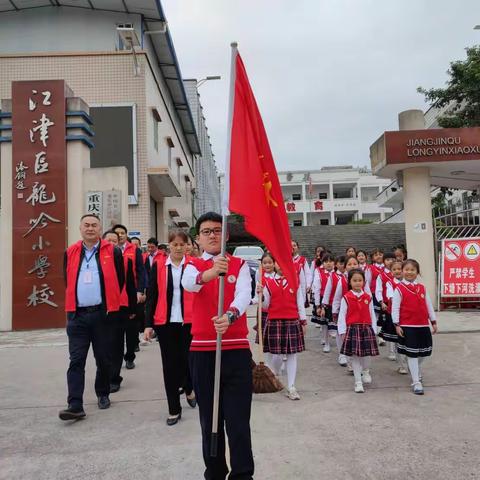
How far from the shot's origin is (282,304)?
5.50 meters

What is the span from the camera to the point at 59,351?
7.79 m

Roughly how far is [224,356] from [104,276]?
7.44 ft

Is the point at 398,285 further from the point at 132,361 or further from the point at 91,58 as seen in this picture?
the point at 91,58

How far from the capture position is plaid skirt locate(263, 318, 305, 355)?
5316 millimetres

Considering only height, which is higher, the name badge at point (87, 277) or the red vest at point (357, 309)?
the name badge at point (87, 277)

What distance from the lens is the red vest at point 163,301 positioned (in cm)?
451

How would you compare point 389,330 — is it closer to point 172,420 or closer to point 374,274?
point 374,274

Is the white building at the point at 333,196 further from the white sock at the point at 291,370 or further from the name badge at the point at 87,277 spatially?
the name badge at the point at 87,277

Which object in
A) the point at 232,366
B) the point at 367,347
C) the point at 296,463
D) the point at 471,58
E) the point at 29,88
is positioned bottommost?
the point at 296,463

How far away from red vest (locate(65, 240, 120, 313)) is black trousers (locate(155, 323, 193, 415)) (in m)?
0.56

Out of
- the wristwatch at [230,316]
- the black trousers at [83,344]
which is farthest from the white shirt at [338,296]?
the wristwatch at [230,316]

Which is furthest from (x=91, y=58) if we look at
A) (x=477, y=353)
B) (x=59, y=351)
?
(x=477, y=353)

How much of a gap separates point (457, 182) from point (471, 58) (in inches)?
171

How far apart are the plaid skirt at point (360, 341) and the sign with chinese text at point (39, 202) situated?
6.77 meters
